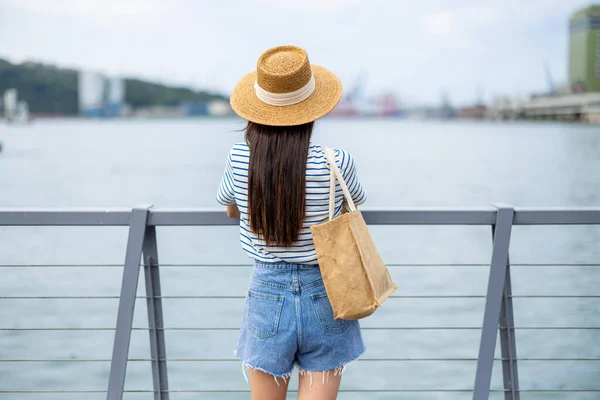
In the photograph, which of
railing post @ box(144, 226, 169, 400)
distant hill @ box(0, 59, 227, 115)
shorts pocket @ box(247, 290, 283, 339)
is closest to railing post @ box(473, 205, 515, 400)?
shorts pocket @ box(247, 290, 283, 339)

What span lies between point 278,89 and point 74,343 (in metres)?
10.2

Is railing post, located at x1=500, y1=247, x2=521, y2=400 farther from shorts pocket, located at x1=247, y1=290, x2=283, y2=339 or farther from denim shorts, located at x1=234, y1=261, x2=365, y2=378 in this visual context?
shorts pocket, located at x1=247, y1=290, x2=283, y2=339

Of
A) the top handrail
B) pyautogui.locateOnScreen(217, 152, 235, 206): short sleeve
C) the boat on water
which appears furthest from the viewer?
the boat on water

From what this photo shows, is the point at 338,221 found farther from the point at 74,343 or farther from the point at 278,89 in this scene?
the point at 74,343

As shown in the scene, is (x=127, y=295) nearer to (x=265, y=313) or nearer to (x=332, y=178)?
(x=265, y=313)

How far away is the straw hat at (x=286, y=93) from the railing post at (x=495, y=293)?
928mm

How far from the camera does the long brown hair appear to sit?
2141 millimetres

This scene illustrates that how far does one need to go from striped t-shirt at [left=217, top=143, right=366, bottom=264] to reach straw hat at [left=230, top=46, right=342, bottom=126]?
4.5 inches

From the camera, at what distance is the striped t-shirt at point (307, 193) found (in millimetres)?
2160

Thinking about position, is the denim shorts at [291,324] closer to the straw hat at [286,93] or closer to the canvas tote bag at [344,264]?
the canvas tote bag at [344,264]

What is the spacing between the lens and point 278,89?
2.20 m

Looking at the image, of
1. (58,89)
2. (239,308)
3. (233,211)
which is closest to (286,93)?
(233,211)

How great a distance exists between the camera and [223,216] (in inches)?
104

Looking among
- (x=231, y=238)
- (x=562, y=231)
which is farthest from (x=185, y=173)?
(x=562, y=231)
